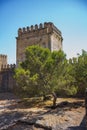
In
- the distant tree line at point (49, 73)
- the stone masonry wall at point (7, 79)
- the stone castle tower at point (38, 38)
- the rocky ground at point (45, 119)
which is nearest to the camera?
the rocky ground at point (45, 119)

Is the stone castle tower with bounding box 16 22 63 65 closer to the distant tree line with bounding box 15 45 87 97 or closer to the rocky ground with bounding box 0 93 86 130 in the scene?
the distant tree line with bounding box 15 45 87 97

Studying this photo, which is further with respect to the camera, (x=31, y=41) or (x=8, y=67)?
(x=8, y=67)

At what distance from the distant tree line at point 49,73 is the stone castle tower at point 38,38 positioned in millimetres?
8856

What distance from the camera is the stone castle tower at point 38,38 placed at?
3070 cm

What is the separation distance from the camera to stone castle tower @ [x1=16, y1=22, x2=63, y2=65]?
101 feet

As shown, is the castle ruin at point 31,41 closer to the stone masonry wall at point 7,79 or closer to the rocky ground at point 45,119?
the stone masonry wall at point 7,79

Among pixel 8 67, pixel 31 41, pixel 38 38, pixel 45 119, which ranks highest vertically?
pixel 38 38

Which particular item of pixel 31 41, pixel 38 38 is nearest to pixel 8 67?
pixel 31 41

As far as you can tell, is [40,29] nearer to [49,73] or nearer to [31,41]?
[31,41]

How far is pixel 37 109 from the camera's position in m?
20.4

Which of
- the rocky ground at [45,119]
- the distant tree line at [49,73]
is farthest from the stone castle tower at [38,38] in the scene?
the rocky ground at [45,119]

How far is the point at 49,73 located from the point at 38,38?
11.7 m

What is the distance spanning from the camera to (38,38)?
103ft

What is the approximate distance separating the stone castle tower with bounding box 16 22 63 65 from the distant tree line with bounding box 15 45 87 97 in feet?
29.1
